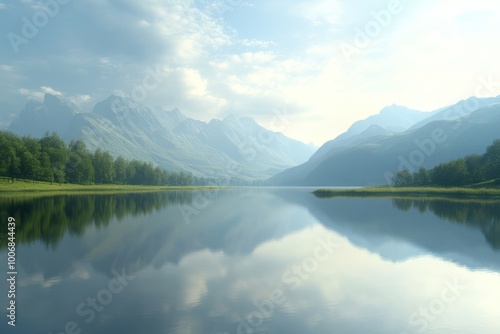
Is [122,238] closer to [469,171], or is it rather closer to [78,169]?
[78,169]

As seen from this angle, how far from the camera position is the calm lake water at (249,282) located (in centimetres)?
1695

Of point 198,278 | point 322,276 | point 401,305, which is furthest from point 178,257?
point 401,305

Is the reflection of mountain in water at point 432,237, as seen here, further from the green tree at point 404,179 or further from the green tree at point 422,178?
the green tree at point 404,179

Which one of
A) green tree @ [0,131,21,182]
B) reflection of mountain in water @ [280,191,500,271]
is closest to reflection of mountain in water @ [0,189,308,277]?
reflection of mountain in water @ [280,191,500,271]

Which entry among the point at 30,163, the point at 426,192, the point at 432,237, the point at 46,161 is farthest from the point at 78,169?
the point at 426,192

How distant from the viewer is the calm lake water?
16953 millimetres

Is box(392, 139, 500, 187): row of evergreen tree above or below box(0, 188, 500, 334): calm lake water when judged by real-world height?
above

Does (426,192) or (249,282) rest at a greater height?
(426,192)

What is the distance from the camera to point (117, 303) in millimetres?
19250

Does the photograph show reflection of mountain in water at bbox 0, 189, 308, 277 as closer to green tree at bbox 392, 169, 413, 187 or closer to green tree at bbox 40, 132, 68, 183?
green tree at bbox 40, 132, 68, 183

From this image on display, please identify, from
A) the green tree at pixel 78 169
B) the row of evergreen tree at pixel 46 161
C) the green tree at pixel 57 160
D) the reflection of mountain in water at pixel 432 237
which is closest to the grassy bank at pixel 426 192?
the reflection of mountain in water at pixel 432 237

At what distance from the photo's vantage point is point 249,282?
24344 millimetres

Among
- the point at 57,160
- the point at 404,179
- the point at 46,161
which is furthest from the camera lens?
the point at 404,179

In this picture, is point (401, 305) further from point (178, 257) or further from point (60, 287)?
point (60, 287)
